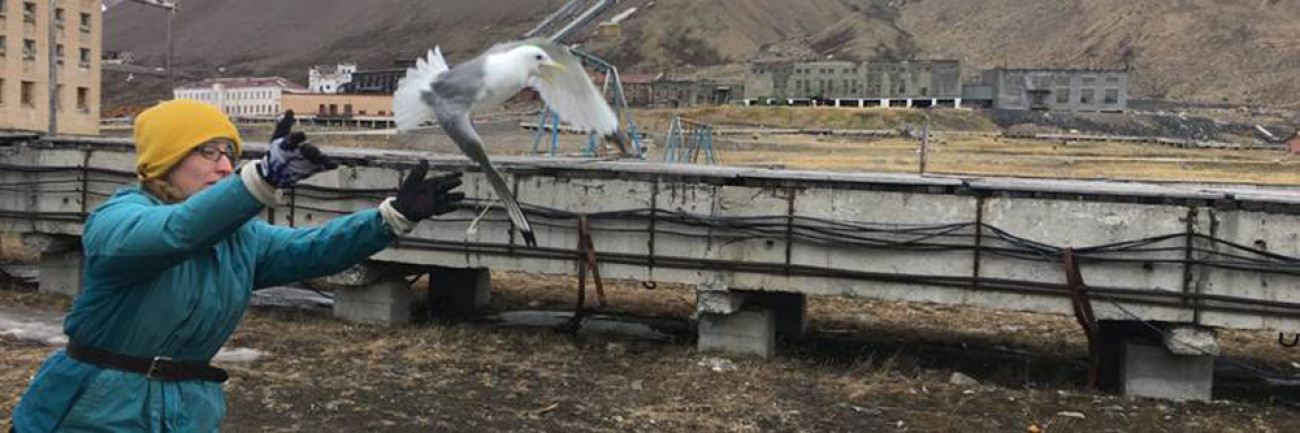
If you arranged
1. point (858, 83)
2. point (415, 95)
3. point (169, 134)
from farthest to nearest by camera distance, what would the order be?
point (858, 83), point (415, 95), point (169, 134)

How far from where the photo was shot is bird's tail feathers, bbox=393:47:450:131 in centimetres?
423

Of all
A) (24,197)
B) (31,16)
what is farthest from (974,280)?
(31,16)

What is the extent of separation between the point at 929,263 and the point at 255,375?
6.59m

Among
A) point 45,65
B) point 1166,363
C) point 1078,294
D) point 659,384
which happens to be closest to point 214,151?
point 659,384

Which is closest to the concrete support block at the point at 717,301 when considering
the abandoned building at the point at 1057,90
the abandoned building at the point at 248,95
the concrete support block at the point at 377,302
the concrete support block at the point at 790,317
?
the concrete support block at the point at 790,317

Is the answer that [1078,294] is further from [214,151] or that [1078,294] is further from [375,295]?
[214,151]

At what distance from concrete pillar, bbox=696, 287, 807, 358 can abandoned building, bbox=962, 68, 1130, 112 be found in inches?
4374

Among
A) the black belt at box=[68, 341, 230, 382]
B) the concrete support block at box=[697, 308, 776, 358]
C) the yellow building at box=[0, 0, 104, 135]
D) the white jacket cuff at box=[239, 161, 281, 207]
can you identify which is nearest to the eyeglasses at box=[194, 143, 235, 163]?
the white jacket cuff at box=[239, 161, 281, 207]

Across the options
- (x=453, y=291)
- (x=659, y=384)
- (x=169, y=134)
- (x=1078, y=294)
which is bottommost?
(x=659, y=384)

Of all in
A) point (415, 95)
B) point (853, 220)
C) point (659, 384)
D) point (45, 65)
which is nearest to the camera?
point (415, 95)

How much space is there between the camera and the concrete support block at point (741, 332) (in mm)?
11008

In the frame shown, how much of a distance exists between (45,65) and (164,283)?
60.8m

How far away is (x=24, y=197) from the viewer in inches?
547

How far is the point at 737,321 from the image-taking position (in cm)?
1109
